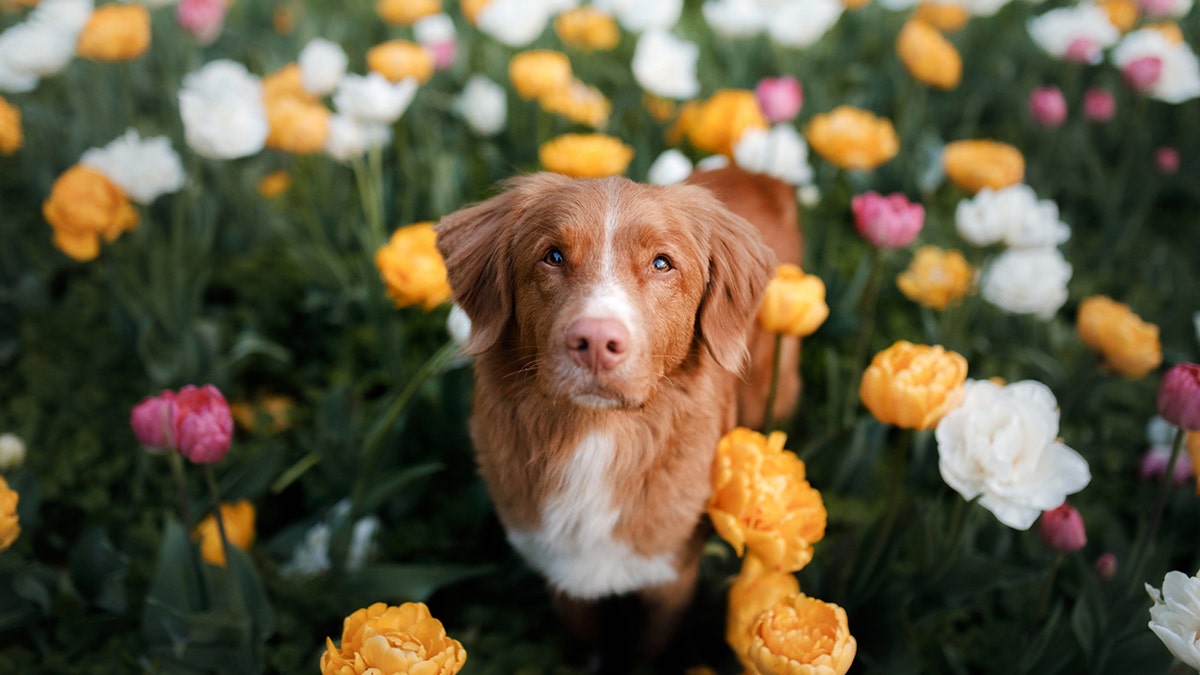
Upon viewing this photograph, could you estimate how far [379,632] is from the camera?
1.54 m

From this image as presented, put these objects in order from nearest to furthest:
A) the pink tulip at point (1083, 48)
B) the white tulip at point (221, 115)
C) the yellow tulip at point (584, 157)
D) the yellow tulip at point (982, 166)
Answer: the white tulip at point (221, 115) < the yellow tulip at point (982, 166) < the yellow tulip at point (584, 157) < the pink tulip at point (1083, 48)

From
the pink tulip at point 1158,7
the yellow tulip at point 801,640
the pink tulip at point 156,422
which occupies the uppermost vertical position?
the pink tulip at point 1158,7

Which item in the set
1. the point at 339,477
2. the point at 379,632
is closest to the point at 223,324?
the point at 339,477

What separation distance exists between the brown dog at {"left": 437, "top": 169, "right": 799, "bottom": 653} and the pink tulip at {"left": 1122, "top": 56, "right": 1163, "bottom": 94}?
2459 mm

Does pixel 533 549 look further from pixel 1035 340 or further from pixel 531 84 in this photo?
A: pixel 1035 340

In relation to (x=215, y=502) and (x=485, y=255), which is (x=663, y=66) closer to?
(x=485, y=255)

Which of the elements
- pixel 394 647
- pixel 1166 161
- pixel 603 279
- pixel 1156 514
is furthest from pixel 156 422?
pixel 1166 161

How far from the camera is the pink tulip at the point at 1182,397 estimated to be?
174 cm

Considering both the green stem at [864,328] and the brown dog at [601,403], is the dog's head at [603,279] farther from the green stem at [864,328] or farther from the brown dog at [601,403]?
the green stem at [864,328]

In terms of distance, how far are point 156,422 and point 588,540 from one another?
3.72ft

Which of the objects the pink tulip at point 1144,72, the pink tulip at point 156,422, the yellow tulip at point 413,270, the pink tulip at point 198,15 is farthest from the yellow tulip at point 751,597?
the pink tulip at point 198,15

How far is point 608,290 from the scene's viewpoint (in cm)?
178

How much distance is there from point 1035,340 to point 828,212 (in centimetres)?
123

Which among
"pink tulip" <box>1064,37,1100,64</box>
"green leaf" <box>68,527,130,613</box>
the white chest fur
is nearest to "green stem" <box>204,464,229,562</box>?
"green leaf" <box>68,527,130,613</box>
